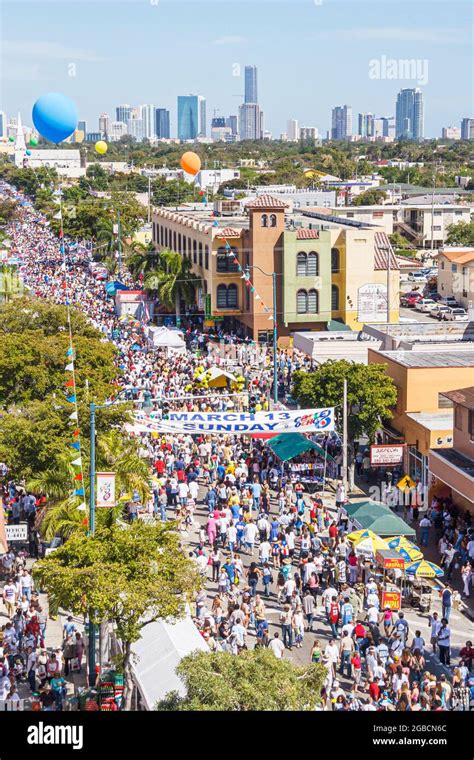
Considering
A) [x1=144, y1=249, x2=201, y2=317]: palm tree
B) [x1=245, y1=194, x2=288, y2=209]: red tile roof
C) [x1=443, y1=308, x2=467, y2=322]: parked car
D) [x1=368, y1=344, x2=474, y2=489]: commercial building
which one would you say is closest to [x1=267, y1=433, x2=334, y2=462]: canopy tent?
[x1=368, y1=344, x2=474, y2=489]: commercial building

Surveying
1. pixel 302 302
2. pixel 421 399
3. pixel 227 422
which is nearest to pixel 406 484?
pixel 421 399

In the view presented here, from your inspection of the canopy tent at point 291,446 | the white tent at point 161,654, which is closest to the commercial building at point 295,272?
the canopy tent at point 291,446

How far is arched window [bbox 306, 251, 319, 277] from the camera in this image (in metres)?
54.4

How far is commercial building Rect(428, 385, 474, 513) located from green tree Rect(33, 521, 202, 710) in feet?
34.7

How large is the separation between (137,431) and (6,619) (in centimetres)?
790

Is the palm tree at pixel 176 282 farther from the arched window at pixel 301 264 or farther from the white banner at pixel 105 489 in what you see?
the white banner at pixel 105 489

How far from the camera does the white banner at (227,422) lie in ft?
94.3

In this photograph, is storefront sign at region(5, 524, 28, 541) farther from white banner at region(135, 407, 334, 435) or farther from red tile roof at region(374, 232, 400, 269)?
red tile roof at region(374, 232, 400, 269)

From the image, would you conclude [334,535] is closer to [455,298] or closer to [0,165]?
[455,298]

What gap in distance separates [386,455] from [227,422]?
165 inches

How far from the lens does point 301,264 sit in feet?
178

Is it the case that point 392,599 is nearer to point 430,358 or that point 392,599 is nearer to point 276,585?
point 276,585

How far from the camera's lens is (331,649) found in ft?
61.5
